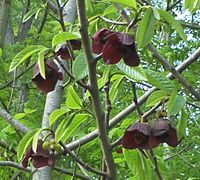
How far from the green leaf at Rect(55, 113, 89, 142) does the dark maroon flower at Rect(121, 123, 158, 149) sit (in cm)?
25

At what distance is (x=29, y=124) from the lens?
268 centimetres

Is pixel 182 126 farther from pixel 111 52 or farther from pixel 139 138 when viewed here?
pixel 111 52

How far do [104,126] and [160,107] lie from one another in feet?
0.71

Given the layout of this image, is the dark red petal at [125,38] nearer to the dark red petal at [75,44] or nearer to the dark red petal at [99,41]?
the dark red petal at [99,41]

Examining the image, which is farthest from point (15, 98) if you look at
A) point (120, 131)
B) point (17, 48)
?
point (120, 131)

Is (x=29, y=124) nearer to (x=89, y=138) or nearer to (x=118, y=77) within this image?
(x=89, y=138)

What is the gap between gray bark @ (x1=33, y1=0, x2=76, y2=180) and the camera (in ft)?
7.88

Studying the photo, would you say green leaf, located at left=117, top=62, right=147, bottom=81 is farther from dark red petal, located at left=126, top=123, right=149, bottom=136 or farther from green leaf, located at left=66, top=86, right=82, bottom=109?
green leaf, located at left=66, top=86, right=82, bottom=109

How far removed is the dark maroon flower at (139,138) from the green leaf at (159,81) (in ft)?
0.35

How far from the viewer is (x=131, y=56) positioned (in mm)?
1104

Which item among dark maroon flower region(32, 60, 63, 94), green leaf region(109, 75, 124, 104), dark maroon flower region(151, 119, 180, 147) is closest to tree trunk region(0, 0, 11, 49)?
green leaf region(109, 75, 124, 104)

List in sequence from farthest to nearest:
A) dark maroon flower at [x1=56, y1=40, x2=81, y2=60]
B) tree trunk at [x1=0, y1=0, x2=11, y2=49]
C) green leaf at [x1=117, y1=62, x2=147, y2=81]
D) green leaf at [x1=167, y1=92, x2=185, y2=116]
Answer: tree trunk at [x1=0, y1=0, x2=11, y2=49] → dark maroon flower at [x1=56, y1=40, x2=81, y2=60] → green leaf at [x1=167, y1=92, x2=185, y2=116] → green leaf at [x1=117, y1=62, x2=147, y2=81]

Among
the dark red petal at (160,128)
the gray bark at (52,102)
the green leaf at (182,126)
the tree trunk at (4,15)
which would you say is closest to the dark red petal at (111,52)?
the dark red petal at (160,128)

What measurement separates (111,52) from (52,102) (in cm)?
156
